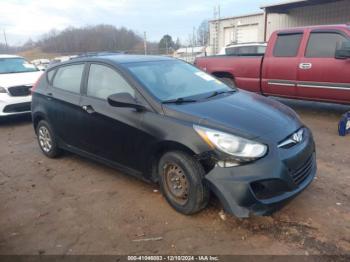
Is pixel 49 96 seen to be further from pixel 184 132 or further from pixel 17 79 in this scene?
Result: pixel 17 79

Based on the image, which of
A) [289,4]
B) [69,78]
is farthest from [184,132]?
[289,4]

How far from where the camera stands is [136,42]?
41.3m

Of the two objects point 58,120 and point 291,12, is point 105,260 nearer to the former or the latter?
point 58,120

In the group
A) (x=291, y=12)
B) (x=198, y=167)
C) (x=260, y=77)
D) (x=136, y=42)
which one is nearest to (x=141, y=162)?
(x=198, y=167)

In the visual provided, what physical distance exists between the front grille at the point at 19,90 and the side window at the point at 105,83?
4.55m

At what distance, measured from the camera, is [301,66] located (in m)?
7.16

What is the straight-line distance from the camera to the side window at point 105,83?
155 inches

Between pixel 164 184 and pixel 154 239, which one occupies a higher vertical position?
pixel 164 184

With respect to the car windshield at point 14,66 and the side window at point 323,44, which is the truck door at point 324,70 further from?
the car windshield at point 14,66

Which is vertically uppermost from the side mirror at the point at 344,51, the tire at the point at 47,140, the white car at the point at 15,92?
the side mirror at the point at 344,51

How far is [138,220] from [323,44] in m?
5.65

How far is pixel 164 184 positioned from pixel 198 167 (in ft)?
1.86

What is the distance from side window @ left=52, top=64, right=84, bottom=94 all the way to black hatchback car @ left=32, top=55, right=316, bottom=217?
0.02 m

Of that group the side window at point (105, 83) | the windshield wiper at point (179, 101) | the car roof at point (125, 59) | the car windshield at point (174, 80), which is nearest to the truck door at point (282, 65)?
the car windshield at point (174, 80)
